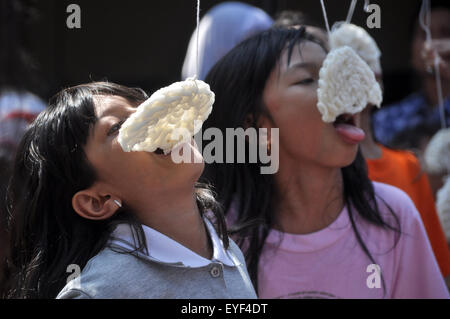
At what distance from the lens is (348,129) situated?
127 cm

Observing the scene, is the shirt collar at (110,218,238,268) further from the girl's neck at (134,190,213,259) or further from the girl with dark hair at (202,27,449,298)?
the girl with dark hair at (202,27,449,298)

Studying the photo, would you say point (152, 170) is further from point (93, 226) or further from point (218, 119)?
point (218, 119)

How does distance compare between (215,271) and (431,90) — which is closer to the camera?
(215,271)

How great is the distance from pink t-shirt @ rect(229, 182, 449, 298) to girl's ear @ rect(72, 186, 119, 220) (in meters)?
0.38

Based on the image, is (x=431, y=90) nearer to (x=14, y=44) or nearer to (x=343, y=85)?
(x=343, y=85)

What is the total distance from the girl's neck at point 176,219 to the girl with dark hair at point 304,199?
9.8 inches

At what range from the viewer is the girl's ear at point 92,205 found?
1.02 m

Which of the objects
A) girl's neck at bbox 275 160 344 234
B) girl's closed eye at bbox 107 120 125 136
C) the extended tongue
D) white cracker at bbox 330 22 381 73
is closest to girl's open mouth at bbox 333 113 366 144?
the extended tongue

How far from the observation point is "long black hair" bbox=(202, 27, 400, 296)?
52.6 inches

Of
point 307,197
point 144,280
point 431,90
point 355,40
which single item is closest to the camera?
point 144,280

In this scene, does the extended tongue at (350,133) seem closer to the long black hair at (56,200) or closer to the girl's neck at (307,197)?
the girl's neck at (307,197)

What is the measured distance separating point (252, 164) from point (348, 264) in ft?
0.96

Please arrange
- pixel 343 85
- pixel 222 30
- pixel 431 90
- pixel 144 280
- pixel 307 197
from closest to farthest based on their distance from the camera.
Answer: pixel 144 280
pixel 343 85
pixel 307 197
pixel 222 30
pixel 431 90

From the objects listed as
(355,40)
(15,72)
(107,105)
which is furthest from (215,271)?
(15,72)
